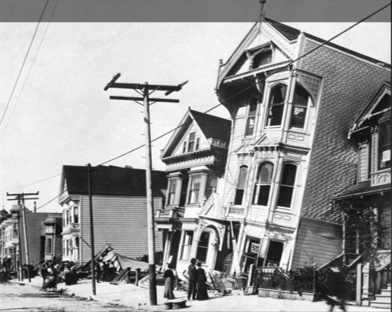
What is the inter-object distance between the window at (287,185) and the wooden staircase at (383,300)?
3971 millimetres

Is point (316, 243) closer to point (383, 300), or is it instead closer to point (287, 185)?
point (287, 185)

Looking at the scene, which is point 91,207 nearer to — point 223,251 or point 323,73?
point 223,251

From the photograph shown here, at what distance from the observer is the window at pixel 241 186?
1620cm

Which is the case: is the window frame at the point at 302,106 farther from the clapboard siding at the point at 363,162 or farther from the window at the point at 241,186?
the window at the point at 241,186

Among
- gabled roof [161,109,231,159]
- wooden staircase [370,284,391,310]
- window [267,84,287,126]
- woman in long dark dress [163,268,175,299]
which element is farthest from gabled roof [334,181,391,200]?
gabled roof [161,109,231,159]

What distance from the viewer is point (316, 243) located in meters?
12.5

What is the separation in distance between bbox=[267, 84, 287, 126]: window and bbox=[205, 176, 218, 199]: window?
11.2ft

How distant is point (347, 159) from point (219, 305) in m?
5.16

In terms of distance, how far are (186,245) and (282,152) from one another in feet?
17.2

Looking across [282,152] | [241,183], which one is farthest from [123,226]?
[282,152]

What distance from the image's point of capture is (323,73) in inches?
523

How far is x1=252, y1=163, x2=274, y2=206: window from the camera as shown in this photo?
15.0 meters

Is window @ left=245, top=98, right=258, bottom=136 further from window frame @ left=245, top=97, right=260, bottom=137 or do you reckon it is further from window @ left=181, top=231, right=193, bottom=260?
window @ left=181, top=231, right=193, bottom=260
